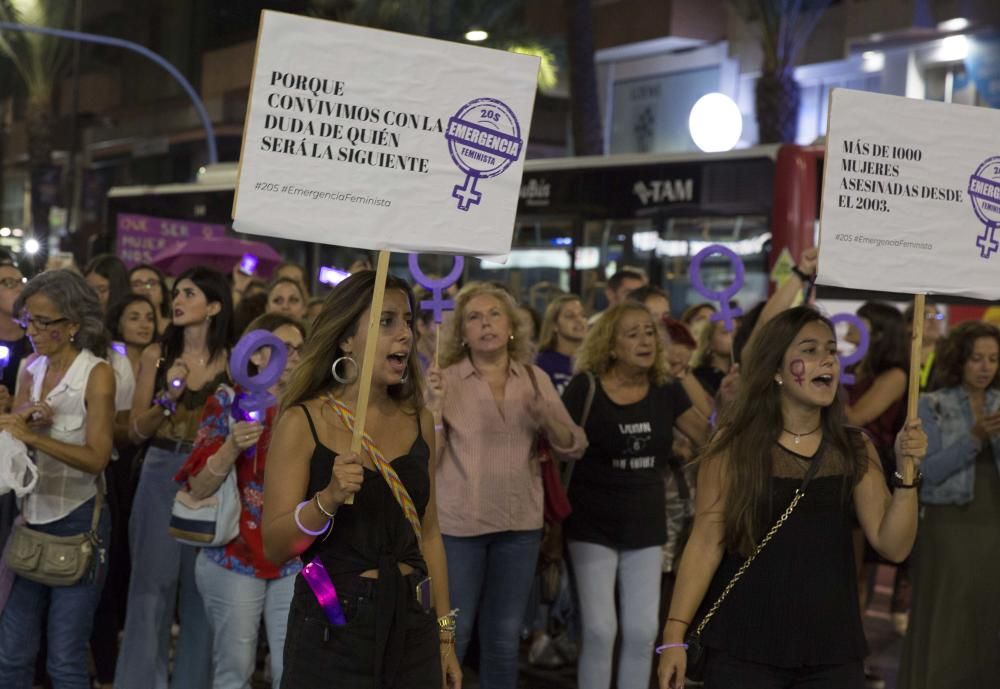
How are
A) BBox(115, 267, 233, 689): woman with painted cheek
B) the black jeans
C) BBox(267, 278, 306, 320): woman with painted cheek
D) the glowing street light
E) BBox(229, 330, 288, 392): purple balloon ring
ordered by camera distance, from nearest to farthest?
the black jeans < BBox(229, 330, 288, 392): purple balloon ring < BBox(115, 267, 233, 689): woman with painted cheek < BBox(267, 278, 306, 320): woman with painted cheek < the glowing street light

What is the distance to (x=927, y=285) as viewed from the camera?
16.5 feet

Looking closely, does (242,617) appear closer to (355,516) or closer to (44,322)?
(44,322)

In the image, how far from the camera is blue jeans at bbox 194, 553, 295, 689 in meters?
5.84

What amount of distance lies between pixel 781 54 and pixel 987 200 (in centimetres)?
2205

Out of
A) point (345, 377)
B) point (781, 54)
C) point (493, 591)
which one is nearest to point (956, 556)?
point (493, 591)

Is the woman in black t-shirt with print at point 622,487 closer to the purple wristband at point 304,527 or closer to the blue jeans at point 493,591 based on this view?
the blue jeans at point 493,591

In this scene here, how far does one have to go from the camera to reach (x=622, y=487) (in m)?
6.92

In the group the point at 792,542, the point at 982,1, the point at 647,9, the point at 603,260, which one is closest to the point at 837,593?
the point at 792,542

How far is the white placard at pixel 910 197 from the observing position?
493 centimetres

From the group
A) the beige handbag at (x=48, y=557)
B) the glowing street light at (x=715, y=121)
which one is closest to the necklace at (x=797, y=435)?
the beige handbag at (x=48, y=557)

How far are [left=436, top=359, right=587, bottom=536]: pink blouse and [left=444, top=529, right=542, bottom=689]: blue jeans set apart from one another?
9 centimetres

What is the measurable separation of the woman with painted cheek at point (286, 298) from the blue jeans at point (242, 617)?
3.25 metres

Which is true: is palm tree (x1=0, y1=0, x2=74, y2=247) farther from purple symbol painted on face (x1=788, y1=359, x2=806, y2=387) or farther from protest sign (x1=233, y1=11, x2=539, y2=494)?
purple symbol painted on face (x1=788, y1=359, x2=806, y2=387)

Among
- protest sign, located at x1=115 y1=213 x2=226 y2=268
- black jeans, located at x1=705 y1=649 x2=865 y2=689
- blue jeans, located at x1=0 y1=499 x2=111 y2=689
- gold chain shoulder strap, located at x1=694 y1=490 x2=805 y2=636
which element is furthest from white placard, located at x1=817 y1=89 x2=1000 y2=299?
protest sign, located at x1=115 y1=213 x2=226 y2=268
